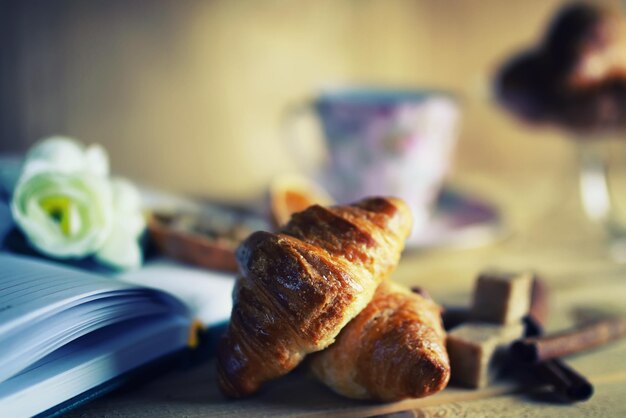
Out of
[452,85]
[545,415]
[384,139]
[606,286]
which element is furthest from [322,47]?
[545,415]

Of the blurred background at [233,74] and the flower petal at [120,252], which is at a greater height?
the blurred background at [233,74]

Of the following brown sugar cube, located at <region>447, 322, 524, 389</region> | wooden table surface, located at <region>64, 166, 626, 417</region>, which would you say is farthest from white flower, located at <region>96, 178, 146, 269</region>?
brown sugar cube, located at <region>447, 322, 524, 389</region>

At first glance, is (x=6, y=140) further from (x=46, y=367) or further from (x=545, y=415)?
(x=545, y=415)

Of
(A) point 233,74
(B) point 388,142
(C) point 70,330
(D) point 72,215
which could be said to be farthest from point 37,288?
(A) point 233,74

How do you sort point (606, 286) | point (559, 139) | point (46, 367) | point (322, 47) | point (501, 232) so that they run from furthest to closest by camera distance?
point (559, 139) < point (322, 47) < point (501, 232) < point (606, 286) < point (46, 367)

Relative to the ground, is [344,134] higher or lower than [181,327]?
higher

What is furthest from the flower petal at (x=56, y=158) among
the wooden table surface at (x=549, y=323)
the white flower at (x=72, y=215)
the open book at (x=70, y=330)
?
the wooden table surface at (x=549, y=323)

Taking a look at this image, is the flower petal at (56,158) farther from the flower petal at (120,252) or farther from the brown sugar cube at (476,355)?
the brown sugar cube at (476,355)
